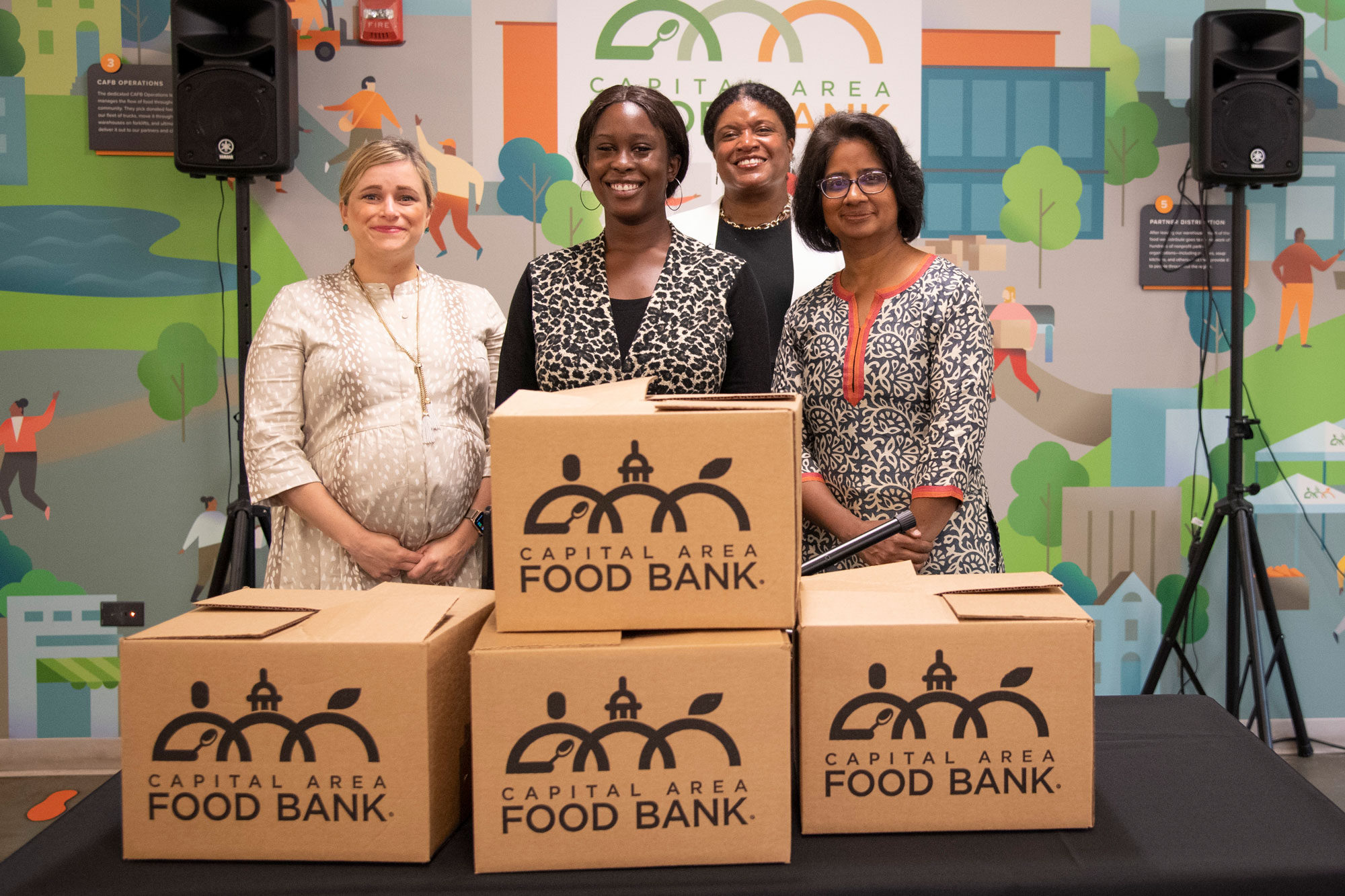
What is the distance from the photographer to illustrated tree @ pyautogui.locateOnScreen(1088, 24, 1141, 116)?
2.97 m

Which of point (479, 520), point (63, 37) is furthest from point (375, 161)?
point (63, 37)

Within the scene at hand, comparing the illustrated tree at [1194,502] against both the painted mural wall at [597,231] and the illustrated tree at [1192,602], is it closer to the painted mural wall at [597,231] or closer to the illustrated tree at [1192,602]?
the painted mural wall at [597,231]

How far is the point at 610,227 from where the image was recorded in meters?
1.61

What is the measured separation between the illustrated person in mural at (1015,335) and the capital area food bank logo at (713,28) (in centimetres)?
89

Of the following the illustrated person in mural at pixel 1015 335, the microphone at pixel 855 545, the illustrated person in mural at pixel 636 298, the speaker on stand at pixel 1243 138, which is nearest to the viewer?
the microphone at pixel 855 545

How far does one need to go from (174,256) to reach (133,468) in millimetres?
695

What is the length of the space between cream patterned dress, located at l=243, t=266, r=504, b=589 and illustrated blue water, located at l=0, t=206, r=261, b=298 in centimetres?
144

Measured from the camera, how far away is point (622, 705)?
0.94m

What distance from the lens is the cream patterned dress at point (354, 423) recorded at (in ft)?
5.48

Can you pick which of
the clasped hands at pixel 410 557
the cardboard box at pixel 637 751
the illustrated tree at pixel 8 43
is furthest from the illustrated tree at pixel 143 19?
the cardboard box at pixel 637 751

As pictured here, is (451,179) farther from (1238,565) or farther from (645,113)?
(1238,565)

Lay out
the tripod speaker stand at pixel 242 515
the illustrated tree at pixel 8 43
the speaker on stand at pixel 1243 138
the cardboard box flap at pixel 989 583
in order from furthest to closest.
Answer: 1. the illustrated tree at pixel 8 43
2. the speaker on stand at pixel 1243 138
3. the tripod speaker stand at pixel 242 515
4. the cardboard box flap at pixel 989 583

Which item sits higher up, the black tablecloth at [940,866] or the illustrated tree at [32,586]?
the black tablecloth at [940,866]

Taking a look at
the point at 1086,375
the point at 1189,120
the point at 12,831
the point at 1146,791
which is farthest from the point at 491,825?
the point at 1189,120
